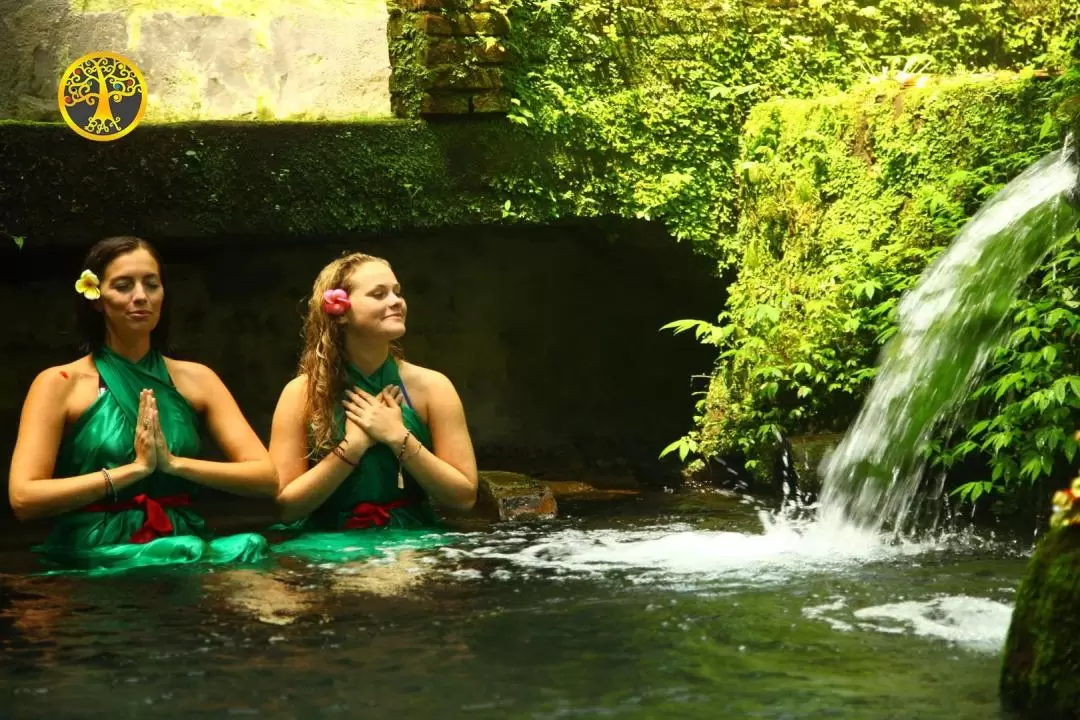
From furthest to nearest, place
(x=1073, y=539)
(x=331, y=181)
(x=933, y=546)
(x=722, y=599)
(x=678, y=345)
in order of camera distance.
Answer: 1. (x=678, y=345)
2. (x=331, y=181)
3. (x=933, y=546)
4. (x=722, y=599)
5. (x=1073, y=539)

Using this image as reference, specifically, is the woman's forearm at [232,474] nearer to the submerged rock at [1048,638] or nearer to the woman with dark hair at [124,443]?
the woman with dark hair at [124,443]

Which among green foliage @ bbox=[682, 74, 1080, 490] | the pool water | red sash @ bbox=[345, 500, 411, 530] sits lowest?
the pool water

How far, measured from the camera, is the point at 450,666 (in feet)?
11.6

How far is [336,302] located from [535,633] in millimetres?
1816

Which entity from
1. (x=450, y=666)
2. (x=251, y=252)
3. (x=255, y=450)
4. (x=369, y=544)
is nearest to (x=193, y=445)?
(x=255, y=450)

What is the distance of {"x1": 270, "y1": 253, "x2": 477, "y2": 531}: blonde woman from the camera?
5.12 metres

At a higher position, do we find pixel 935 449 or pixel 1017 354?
pixel 1017 354

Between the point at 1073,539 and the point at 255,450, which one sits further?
the point at 255,450

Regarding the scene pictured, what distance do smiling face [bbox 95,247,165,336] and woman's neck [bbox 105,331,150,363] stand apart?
0.06m

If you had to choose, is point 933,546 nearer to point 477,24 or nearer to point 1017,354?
point 1017,354

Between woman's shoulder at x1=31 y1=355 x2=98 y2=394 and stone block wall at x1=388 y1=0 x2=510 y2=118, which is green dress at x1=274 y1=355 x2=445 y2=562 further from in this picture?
stone block wall at x1=388 y1=0 x2=510 y2=118

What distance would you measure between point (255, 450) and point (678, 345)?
4.04m

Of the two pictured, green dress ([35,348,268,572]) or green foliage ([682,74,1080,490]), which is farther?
green foliage ([682,74,1080,490])

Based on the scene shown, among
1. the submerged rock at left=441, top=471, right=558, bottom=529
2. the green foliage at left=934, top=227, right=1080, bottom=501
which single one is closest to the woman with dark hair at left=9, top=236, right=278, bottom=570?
the submerged rock at left=441, top=471, right=558, bottom=529
